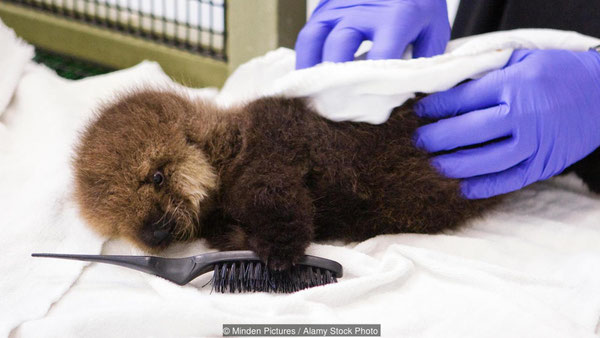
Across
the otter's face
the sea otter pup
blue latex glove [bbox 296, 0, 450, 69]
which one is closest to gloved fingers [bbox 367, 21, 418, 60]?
blue latex glove [bbox 296, 0, 450, 69]

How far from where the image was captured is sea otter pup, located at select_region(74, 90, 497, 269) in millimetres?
853

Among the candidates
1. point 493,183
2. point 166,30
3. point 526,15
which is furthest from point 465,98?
point 166,30

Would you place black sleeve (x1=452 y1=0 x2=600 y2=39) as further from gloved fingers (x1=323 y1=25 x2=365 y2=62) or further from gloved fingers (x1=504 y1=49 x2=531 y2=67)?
gloved fingers (x1=323 y1=25 x2=365 y2=62)

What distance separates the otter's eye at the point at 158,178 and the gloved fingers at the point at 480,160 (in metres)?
0.49

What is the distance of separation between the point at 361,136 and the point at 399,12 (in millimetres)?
324

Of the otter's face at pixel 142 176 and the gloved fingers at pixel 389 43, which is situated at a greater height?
the gloved fingers at pixel 389 43

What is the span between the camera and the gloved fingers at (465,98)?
0.96 m

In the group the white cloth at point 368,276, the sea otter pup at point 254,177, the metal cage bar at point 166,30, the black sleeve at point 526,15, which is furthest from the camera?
the metal cage bar at point 166,30

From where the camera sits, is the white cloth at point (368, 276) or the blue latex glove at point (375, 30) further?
the blue latex glove at point (375, 30)

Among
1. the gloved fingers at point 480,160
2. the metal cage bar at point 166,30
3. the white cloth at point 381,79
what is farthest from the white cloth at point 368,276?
the metal cage bar at point 166,30

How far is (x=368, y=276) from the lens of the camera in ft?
2.69

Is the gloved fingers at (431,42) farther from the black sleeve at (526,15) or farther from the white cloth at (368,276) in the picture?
the black sleeve at (526,15)

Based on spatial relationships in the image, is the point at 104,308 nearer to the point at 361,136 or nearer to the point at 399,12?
the point at 361,136

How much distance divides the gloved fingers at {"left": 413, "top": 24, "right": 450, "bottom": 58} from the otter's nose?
2.12 ft
